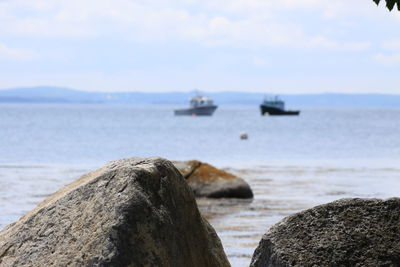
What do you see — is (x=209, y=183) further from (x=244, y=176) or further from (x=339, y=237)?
(x=339, y=237)

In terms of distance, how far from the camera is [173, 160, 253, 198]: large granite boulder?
2270 cm

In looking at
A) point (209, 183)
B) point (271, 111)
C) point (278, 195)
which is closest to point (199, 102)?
point (271, 111)

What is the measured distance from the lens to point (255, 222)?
18781 mm

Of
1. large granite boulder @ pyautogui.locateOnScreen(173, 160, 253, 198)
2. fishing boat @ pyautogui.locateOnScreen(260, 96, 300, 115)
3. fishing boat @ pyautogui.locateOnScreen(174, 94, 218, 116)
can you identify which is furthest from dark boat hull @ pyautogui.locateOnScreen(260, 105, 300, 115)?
large granite boulder @ pyautogui.locateOnScreen(173, 160, 253, 198)

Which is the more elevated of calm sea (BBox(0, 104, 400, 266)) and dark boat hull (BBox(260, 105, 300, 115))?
calm sea (BBox(0, 104, 400, 266))

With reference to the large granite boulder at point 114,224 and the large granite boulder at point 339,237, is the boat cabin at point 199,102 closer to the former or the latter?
the large granite boulder at point 114,224

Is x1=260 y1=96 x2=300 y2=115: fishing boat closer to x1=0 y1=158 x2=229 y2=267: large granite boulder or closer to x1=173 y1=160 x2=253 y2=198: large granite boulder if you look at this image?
x1=173 y1=160 x2=253 y2=198: large granite boulder

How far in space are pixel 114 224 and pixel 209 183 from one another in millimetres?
15921

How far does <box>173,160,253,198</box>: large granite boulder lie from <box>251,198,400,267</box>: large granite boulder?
599 inches

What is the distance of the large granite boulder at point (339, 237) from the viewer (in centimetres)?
698

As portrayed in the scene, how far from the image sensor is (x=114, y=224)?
23.0ft

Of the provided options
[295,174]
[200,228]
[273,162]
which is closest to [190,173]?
[295,174]

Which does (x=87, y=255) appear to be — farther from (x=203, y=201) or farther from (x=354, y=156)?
(x=354, y=156)

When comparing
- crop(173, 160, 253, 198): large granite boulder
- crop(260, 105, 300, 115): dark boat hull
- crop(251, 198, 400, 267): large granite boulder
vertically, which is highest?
crop(251, 198, 400, 267): large granite boulder
